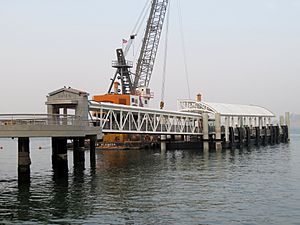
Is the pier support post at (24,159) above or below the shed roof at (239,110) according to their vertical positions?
below

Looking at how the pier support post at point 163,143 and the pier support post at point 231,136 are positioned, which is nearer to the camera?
the pier support post at point 163,143

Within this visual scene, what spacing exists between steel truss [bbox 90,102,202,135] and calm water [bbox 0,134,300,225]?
1471 cm

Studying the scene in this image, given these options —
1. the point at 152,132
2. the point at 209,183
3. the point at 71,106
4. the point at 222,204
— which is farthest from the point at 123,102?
the point at 222,204

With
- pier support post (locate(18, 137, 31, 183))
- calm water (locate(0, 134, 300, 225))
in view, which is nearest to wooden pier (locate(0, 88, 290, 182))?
pier support post (locate(18, 137, 31, 183))

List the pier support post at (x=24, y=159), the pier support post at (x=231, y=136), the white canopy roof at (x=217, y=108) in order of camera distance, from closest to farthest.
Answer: the pier support post at (x=24, y=159), the pier support post at (x=231, y=136), the white canopy roof at (x=217, y=108)

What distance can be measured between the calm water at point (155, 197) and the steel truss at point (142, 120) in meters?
14.7

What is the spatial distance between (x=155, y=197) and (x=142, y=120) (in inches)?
1664

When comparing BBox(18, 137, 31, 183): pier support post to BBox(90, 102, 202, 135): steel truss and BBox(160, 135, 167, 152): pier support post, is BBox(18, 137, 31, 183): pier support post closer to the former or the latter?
BBox(90, 102, 202, 135): steel truss

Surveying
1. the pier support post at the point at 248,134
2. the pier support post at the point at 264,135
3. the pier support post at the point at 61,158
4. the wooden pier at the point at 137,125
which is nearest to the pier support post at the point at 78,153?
the wooden pier at the point at 137,125

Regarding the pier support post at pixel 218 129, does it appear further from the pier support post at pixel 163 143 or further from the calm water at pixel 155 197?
the calm water at pixel 155 197

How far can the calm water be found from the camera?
25922 millimetres

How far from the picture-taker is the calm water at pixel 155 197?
25922 mm

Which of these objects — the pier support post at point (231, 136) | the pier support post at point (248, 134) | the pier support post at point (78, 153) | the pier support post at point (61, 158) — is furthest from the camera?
the pier support post at point (248, 134)

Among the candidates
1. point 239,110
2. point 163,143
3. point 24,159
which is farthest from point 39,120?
point 239,110
